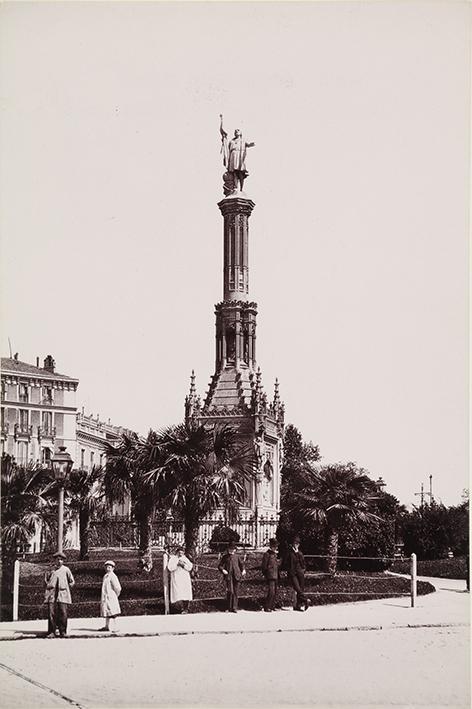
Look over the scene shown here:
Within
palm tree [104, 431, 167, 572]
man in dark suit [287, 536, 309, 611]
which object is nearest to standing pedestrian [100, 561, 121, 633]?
man in dark suit [287, 536, 309, 611]

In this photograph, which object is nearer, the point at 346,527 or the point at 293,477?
the point at 346,527

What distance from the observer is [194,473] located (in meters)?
25.5

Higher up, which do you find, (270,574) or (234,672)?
(270,574)

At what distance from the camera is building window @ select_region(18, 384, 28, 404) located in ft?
157

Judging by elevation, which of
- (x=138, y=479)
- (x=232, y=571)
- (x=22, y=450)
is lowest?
(x=232, y=571)

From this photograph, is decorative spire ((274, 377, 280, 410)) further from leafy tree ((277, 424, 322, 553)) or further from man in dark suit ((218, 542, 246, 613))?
man in dark suit ((218, 542, 246, 613))

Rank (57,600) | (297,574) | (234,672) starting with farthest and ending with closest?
(297,574), (57,600), (234,672)

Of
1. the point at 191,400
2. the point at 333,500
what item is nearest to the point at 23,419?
the point at 191,400

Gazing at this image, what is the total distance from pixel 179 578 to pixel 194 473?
4.54m

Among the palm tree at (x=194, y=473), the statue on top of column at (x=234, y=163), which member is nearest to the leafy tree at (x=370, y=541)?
the palm tree at (x=194, y=473)

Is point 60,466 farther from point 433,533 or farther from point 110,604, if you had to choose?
point 433,533

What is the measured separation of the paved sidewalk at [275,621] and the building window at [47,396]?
2866cm

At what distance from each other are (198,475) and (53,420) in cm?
2874

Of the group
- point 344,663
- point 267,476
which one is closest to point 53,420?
point 267,476
